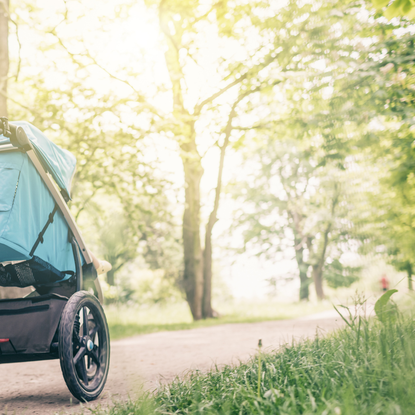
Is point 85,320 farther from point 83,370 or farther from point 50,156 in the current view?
point 50,156

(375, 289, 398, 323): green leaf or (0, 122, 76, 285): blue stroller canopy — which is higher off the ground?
(0, 122, 76, 285): blue stroller canopy

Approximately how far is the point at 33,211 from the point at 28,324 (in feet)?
2.77

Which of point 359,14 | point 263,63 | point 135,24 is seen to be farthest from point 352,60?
point 135,24

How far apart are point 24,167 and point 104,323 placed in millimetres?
1421

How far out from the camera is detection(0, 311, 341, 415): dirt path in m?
3.36

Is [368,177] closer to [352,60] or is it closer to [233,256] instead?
[352,60]

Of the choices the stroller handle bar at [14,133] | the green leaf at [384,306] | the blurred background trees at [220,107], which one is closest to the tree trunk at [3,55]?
the blurred background trees at [220,107]

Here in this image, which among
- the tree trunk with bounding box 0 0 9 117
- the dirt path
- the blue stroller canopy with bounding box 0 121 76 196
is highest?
the tree trunk with bounding box 0 0 9 117

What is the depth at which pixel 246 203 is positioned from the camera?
25016mm

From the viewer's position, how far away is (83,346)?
329 cm

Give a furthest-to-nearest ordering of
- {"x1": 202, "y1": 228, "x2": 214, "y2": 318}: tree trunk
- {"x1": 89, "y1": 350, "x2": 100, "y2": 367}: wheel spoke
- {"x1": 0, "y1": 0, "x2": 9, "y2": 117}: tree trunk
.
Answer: {"x1": 202, "y1": 228, "x2": 214, "y2": 318}: tree trunk → {"x1": 0, "y1": 0, "x2": 9, "y2": 117}: tree trunk → {"x1": 89, "y1": 350, "x2": 100, "y2": 367}: wheel spoke

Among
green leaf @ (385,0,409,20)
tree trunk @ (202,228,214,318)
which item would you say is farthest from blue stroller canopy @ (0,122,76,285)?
tree trunk @ (202,228,214,318)

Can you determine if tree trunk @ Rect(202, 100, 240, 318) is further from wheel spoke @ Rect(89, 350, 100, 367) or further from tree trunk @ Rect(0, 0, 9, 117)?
wheel spoke @ Rect(89, 350, 100, 367)

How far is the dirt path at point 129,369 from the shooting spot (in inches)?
132
